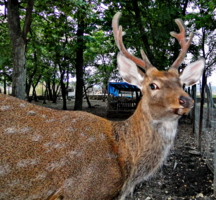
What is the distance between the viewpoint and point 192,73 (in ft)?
8.49

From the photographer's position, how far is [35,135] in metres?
2.03

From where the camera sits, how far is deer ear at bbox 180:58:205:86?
2.57 m

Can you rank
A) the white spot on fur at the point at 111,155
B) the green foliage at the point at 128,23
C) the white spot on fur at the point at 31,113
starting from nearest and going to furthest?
the white spot on fur at the point at 111,155 → the white spot on fur at the point at 31,113 → the green foliage at the point at 128,23

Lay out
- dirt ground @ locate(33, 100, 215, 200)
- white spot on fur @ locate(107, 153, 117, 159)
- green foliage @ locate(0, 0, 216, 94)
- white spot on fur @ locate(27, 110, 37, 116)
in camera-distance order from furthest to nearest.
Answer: green foliage @ locate(0, 0, 216, 94), dirt ground @ locate(33, 100, 215, 200), white spot on fur @ locate(27, 110, 37, 116), white spot on fur @ locate(107, 153, 117, 159)

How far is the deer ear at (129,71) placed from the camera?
249 centimetres

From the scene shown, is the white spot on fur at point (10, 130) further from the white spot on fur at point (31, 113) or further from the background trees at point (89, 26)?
the background trees at point (89, 26)

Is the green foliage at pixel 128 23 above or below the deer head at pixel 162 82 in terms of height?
above

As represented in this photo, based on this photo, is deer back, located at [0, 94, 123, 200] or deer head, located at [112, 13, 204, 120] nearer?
deer back, located at [0, 94, 123, 200]

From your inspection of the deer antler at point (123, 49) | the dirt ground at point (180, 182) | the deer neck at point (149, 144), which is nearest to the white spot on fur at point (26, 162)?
the deer neck at point (149, 144)

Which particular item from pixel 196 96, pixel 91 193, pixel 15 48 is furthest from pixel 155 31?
pixel 91 193

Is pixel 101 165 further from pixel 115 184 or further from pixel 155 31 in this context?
pixel 155 31

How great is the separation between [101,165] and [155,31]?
23.8 feet

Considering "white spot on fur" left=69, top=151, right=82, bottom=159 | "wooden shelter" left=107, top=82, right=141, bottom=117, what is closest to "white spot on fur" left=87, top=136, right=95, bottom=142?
"white spot on fur" left=69, top=151, right=82, bottom=159

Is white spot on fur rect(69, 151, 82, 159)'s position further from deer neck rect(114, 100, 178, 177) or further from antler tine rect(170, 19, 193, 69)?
antler tine rect(170, 19, 193, 69)
